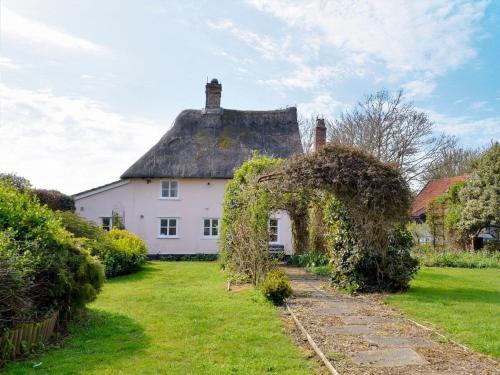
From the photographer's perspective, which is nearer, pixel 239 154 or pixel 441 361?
pixel 441 361

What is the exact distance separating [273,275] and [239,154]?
16.2 m

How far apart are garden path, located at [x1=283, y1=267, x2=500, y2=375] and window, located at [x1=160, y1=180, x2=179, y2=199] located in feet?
52.8

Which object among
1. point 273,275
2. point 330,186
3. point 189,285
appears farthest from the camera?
point 189,285

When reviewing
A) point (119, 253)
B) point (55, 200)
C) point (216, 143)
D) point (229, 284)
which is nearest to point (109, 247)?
point (119, 253)

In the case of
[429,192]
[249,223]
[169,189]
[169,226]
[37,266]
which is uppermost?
[429,192]

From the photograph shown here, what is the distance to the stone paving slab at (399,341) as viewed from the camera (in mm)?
6527

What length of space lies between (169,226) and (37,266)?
18360 millimetres

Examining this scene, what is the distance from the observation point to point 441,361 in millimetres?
5824

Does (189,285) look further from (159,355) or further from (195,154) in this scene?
(195,154)

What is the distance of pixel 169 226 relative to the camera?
2525 cm

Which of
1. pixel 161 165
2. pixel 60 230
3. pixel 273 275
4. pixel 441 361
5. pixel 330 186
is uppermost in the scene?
pixel 161 165

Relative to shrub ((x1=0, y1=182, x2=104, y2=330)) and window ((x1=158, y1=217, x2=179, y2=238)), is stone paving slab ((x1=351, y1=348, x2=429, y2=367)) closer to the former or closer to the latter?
shrub ((x1=0, y1=182, x2=104, y2=330))

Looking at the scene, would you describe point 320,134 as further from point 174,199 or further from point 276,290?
point 276,290

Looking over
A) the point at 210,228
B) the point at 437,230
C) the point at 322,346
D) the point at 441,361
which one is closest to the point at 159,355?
the point at 322,346
